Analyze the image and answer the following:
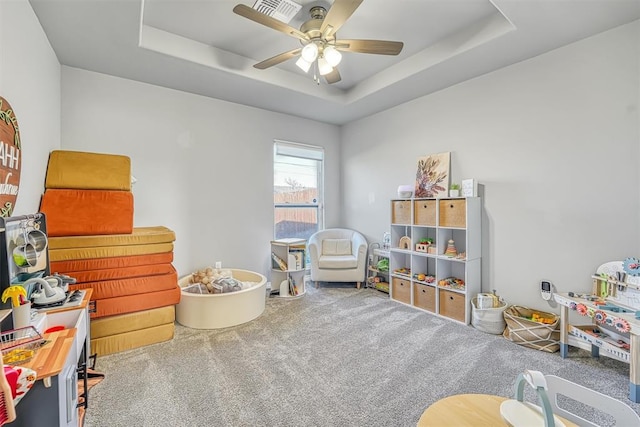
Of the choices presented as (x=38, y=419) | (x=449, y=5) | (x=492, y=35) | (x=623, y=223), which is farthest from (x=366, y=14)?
(x=38, y=419)

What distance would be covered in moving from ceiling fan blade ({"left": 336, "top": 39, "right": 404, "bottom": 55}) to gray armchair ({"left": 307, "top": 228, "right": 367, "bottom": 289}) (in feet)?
8.78

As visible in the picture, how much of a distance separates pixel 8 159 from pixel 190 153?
2.06 metres

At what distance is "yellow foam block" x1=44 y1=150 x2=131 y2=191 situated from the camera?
7.88 ft

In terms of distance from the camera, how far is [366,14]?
2.55m

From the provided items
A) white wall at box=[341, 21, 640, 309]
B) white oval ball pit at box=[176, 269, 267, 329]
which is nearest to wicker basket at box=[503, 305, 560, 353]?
white wall at box=[341, 21, 640, 309]

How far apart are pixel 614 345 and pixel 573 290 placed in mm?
568

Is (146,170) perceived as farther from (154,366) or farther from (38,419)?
(38,419)

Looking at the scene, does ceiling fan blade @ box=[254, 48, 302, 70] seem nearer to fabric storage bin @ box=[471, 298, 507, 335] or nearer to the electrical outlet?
fabric storage bin @ box=[471, 298, 507, 335]

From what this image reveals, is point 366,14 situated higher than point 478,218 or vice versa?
point 366,14

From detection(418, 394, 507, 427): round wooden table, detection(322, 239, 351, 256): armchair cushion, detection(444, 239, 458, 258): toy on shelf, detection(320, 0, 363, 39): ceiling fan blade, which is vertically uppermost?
detection(320, 0, 363, 39): ceiling fan blade

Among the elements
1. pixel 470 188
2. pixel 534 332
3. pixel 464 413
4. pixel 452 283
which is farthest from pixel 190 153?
pixel 534 332

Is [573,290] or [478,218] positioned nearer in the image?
[573,290]

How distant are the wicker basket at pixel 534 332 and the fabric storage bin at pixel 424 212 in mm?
1197

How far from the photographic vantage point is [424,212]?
3535 millimetres
